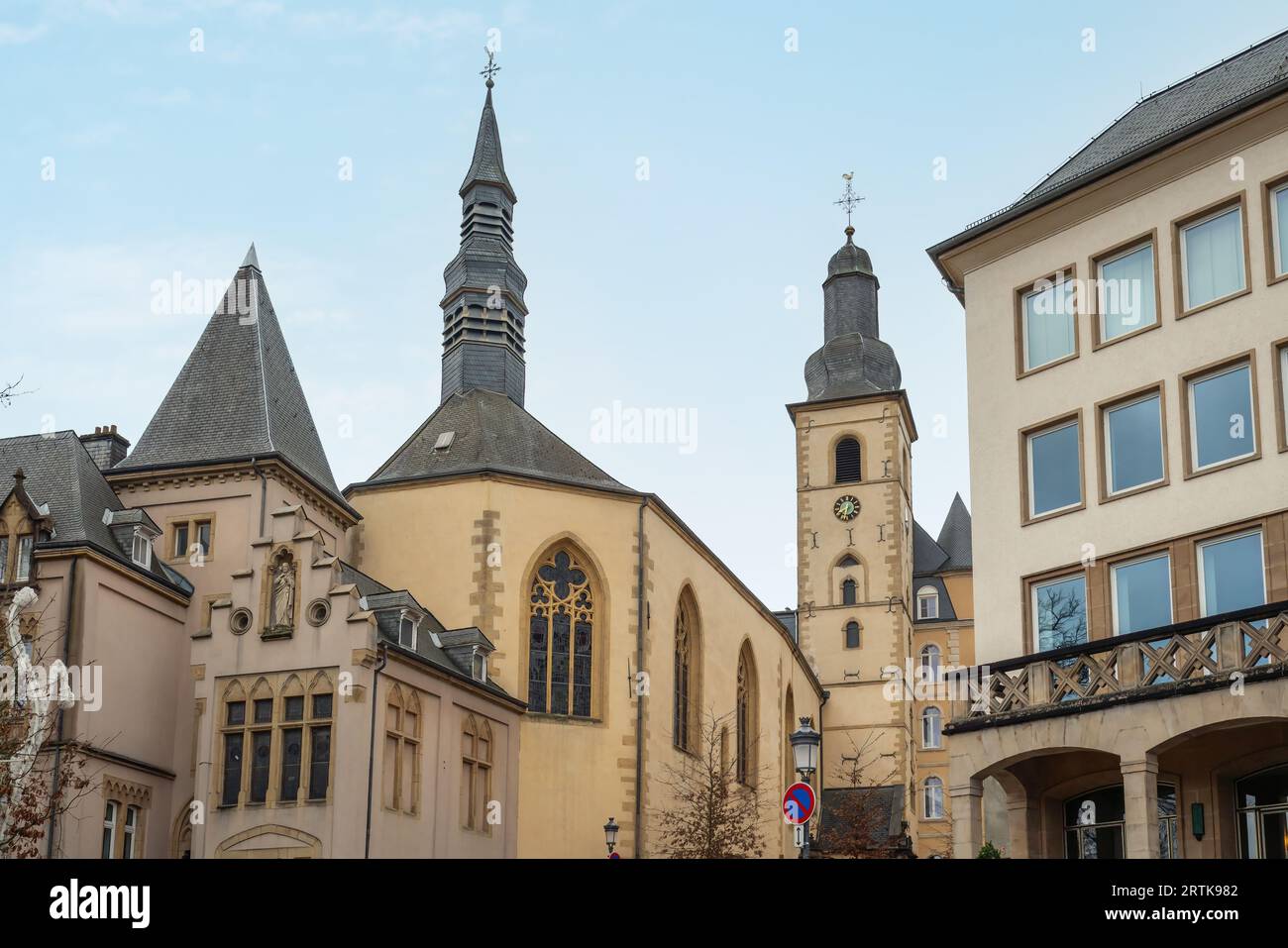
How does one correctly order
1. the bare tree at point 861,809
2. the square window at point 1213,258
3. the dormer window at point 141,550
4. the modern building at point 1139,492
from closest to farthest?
the modern building at point 1139,492
the square window at point 1213,258
the dormer window at point 141,550
the bare tree at point 861,809

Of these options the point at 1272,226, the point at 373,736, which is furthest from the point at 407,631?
the point at 1272,226

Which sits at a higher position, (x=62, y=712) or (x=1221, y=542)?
(x=1221, y=542)

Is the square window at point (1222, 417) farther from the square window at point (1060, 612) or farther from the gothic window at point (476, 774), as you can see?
the gothic window at point (476, 774)

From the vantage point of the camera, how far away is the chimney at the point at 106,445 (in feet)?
143

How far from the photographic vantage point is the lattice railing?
22062 millimetres

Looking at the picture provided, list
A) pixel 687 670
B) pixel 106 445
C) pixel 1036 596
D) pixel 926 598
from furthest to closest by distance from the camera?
pixel 926 598
pixel 687 670
pixel 106 445
pixel 1036 596

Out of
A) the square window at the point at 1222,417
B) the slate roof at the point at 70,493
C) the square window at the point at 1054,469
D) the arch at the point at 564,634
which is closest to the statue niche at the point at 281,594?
the slate roof at the point at 70,493

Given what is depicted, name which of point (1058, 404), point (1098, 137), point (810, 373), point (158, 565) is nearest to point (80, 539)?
point (158, 565)

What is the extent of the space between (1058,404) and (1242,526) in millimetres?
4628

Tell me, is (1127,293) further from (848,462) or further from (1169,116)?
(848,462)

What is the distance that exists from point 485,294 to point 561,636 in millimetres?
14976

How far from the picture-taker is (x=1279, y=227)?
83.1ft

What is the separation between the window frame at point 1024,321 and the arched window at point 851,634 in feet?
154
